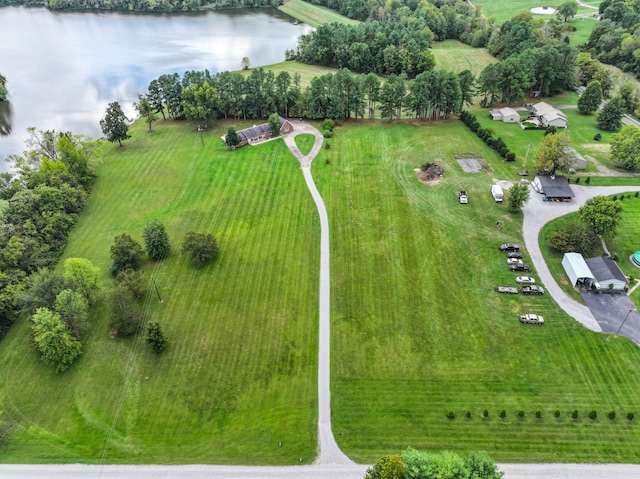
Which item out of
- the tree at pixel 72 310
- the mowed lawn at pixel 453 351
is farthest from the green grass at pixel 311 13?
the tree at pixel 72 310

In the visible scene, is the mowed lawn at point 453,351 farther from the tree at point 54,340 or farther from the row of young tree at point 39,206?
the row of young tree at point 39,206

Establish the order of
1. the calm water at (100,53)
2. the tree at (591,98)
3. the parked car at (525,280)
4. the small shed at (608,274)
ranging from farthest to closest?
the calm water at (100,53)
the tree at (591,98)
the parked car at (525,280)
the small shed at (608,274)

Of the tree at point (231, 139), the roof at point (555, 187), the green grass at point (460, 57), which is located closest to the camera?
the roof at point (555, 187)

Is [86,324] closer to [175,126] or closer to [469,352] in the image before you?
[469,352]

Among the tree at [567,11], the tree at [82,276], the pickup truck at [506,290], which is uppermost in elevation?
the tree at [567,11]

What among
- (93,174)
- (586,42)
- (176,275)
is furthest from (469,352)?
(586,42)

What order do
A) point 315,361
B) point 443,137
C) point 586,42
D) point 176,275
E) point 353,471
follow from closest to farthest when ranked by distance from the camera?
1. point 353,471
2. point 315,361
3. point 176,275
4. point 443,137
5. point 586,42
